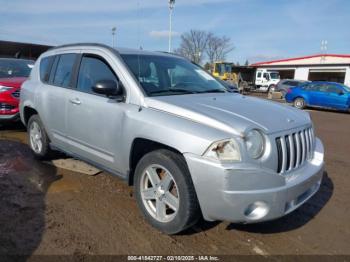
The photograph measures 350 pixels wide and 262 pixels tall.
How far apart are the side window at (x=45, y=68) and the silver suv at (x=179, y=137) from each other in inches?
17.3

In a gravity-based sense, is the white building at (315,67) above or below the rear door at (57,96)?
above

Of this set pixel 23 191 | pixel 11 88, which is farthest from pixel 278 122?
pixel 11 88

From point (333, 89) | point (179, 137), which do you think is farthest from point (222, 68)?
point (179, 137)

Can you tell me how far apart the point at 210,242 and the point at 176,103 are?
137 centimetres

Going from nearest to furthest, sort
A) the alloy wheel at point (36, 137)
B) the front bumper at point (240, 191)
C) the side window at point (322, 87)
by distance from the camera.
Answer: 1. the front bumper at point (240, 191)
2. the alloy wheel at point (36, 137)
3. the side window at point (322, 87)

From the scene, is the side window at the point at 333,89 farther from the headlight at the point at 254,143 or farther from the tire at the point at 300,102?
the headlight at the point at 254,143

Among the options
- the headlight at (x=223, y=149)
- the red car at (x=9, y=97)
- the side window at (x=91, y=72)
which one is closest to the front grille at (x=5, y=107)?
the red car at (x=9, y=97)

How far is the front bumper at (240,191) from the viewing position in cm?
271

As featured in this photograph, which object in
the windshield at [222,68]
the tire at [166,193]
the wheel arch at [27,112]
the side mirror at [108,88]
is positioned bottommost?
the tire at [166,193]

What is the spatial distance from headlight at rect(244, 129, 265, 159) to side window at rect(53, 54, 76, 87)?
2.72 metres

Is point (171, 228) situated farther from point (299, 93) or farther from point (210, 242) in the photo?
point (299, 93)

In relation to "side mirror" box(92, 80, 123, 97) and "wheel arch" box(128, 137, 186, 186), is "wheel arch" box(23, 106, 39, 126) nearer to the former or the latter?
"side mirror" box(92, 80, 123, 97)

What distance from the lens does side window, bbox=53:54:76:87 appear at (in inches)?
179

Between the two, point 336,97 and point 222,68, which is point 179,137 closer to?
point 336,97
